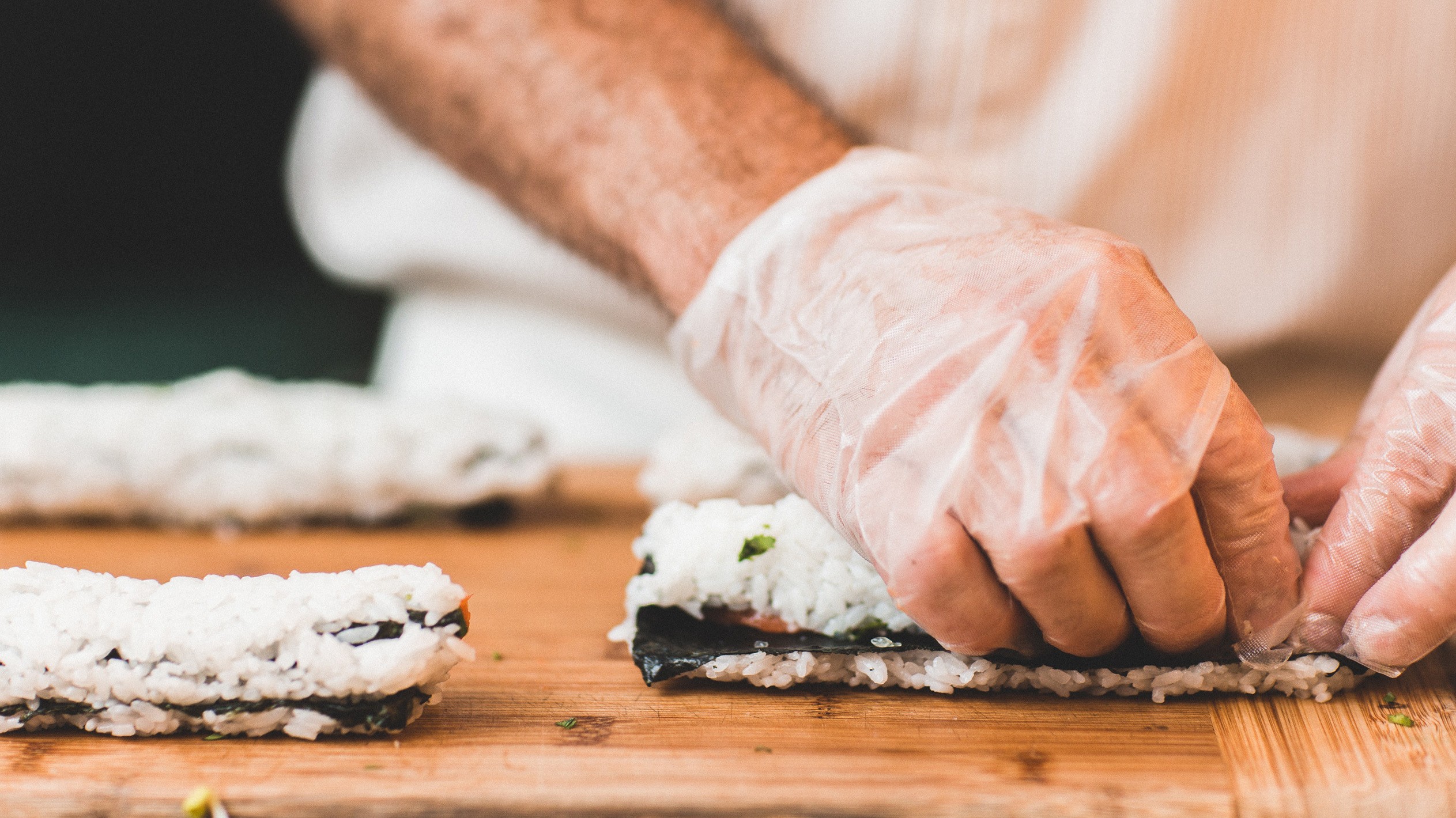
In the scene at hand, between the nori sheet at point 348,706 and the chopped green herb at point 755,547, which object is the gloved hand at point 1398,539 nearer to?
the chopped green herb at point 755,547

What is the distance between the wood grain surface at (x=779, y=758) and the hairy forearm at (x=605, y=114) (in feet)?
2.04

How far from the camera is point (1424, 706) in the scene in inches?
44.7

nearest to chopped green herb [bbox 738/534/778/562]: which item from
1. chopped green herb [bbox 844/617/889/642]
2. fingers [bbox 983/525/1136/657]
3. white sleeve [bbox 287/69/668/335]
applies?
chopped green herb [bbox 844/617/889/642]

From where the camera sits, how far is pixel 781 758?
41.1 inches

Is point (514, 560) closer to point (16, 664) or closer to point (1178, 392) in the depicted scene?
point (16, 664)

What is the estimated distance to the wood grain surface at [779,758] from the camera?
0.99 meters

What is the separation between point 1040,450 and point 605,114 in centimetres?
105

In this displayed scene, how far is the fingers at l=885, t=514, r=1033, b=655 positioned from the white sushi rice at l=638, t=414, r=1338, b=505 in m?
0.53

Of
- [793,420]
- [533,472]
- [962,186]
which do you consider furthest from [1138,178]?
[533,472]

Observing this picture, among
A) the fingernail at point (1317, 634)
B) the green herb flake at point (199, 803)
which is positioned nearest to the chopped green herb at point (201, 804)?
the green herb flake at point (199, 803)

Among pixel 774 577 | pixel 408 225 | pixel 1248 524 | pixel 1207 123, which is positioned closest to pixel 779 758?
pixel 774 577

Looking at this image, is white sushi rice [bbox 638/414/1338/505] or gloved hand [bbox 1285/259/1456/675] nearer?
gloved hand [bbox 1285/259/1456/675]

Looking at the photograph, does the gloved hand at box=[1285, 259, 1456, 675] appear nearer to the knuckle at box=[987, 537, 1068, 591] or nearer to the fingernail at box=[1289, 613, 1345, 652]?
the fingernail at box=[1289, 613, 1345, 652]

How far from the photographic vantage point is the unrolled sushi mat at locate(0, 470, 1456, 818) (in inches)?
38.8
